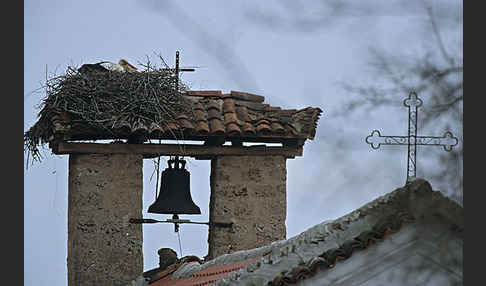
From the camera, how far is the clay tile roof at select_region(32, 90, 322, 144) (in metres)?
7.10

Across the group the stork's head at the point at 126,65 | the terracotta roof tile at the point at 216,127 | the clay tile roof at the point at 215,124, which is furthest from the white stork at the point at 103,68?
the terracotta roof tile at the point at 216,127

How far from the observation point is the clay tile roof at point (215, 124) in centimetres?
710

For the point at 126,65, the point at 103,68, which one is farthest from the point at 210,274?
the point at 126,65

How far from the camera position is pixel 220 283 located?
4.23 meters

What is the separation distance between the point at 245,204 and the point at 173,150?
761 millimetres

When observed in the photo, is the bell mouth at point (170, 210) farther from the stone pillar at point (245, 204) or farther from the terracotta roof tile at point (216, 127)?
the terracotta roof tile at point (216, 127)

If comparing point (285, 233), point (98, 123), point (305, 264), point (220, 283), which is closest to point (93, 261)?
point (98, 123)

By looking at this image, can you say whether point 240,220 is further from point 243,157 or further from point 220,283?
point 220,283

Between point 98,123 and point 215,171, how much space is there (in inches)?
43.6

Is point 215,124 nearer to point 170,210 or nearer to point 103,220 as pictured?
point 170,210

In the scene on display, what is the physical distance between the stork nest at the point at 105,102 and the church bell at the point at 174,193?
509 millimetres

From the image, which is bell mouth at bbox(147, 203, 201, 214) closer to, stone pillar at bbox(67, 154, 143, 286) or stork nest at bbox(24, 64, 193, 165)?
stone pillar at bbox(67, 154, 143, 286)

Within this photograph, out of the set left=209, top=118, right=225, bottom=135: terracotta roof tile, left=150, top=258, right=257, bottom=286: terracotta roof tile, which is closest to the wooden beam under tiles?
left=209, top=118, right=225, bottom=135: terracotta roof tile

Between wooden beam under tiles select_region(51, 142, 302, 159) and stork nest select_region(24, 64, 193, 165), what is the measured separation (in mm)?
217
